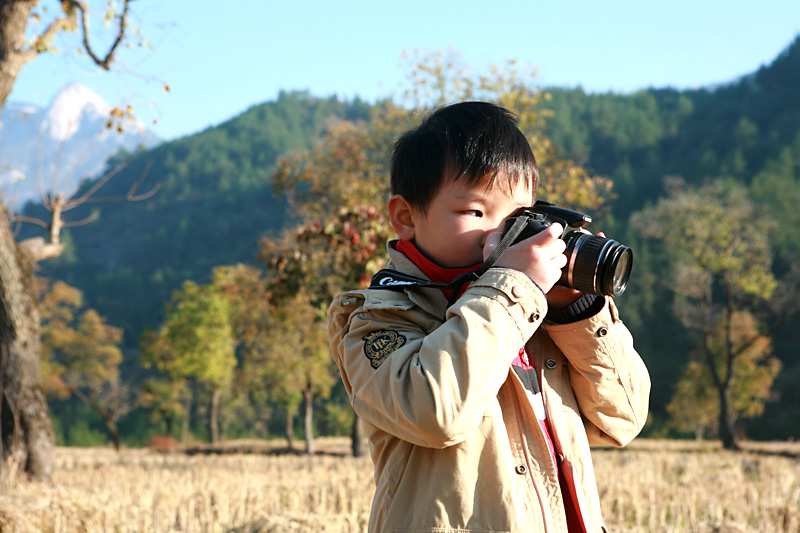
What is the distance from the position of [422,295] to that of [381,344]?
150 mm

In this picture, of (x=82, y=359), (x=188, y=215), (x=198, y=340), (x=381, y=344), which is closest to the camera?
(x=381, y=344)

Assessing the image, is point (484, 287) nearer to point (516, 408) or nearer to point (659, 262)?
point (516, 408)

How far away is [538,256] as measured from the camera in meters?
1.18

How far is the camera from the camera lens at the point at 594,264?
119cm

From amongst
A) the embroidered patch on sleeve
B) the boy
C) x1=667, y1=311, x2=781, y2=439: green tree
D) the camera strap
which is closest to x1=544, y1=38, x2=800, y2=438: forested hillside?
x1=667, y1=311, x2=781, y2=439: green tree

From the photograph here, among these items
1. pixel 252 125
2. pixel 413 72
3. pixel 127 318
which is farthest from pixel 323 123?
pixel 413 72

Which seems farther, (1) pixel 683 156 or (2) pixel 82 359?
(1) pixel 683 156

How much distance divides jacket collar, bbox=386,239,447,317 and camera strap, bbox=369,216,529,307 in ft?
0.04

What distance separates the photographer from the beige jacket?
109cm

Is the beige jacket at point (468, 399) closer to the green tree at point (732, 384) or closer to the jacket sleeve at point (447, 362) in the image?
the jacket sleeve at point (447, 362)

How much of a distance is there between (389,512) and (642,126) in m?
76.6

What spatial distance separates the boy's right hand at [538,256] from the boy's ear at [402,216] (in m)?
0.21

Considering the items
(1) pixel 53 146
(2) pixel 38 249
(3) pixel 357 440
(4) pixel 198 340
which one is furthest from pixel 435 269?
(4) pixel 198 340

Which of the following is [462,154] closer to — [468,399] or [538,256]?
[538,256]
